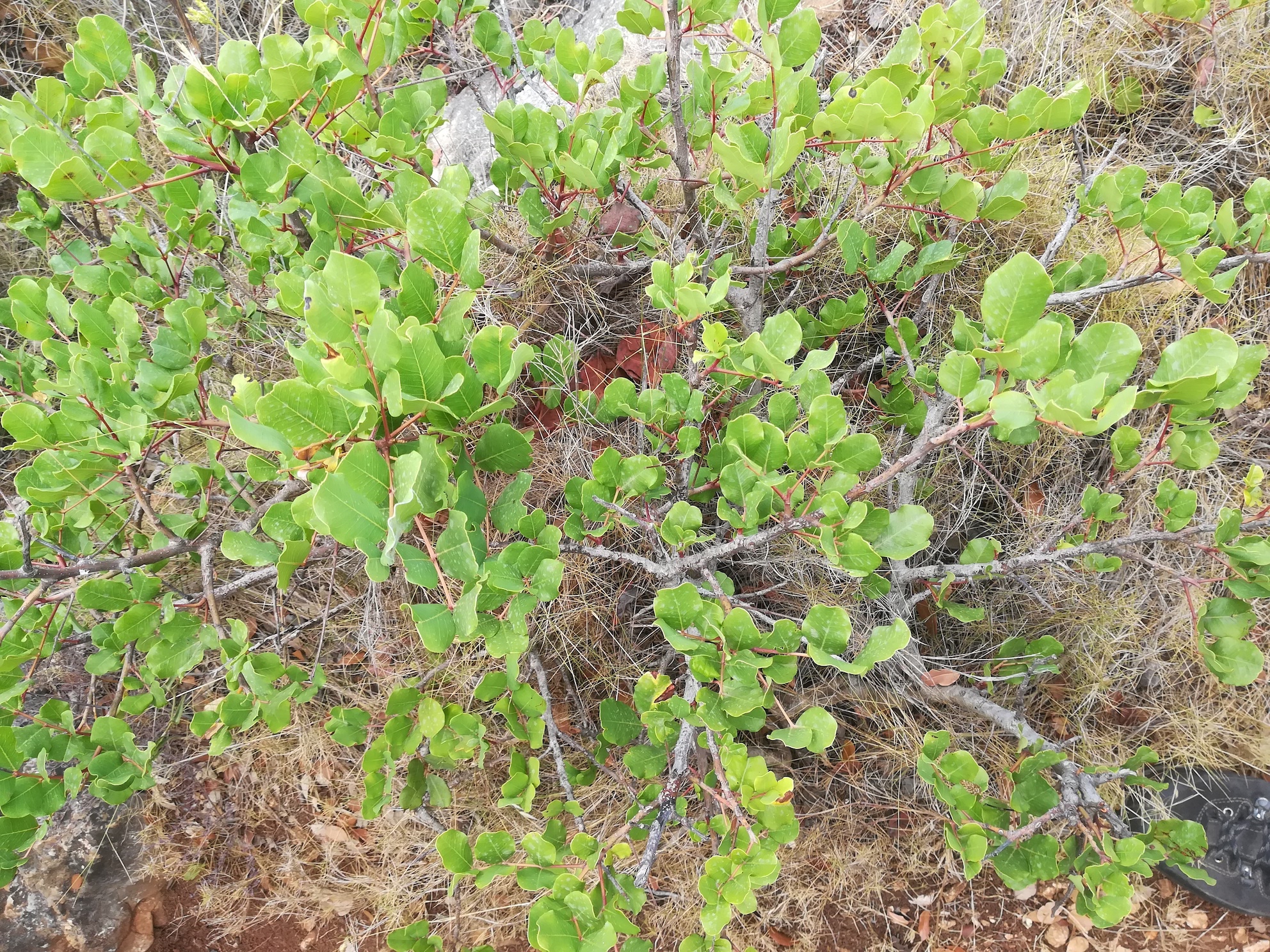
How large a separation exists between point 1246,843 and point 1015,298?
187 cm

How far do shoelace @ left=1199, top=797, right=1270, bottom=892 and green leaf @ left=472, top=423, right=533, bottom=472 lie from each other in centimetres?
199

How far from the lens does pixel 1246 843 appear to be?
1776 millimetres

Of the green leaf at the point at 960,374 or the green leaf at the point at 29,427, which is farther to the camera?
the green leaf at the point at 29,427

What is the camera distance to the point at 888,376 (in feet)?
5.19

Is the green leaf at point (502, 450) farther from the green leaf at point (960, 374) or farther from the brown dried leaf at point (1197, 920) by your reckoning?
the brown dried leaf at point (1197, 920)

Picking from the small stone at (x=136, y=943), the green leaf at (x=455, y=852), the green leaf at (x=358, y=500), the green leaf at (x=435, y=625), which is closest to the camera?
the green leaf at (x=358, y=500)

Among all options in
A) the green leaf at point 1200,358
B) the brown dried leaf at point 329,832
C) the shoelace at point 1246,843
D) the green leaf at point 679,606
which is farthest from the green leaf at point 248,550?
the shoelace at point 1246,843

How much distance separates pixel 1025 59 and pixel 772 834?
222cm

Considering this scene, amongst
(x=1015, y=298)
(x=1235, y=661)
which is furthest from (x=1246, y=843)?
(x=1015, y=298)

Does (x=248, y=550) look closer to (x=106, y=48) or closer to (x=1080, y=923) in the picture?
(x=106, y=48)

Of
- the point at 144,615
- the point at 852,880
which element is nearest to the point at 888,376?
the point at 852,880

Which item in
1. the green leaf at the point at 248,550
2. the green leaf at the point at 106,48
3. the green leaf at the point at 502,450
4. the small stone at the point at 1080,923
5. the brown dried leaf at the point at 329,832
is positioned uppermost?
the green leaf at the point at 106,48

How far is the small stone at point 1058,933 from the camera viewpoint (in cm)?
183

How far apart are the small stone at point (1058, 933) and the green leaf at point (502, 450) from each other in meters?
1.92
